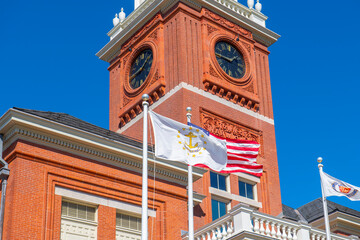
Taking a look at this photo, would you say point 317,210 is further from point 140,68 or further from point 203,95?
point 140,68

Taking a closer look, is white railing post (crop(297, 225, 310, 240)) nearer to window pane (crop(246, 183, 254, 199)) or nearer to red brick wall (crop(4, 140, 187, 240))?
red brick wall (crop(4, 140, 187, 240))

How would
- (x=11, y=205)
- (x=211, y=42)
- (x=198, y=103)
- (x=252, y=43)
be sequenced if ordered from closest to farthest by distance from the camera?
(x=11, y=205), (x=198, y=103), (x=211, y=42), (x=252, y=43)

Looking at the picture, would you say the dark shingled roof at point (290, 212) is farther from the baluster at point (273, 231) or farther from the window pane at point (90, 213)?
the window pane at point (90, 213)

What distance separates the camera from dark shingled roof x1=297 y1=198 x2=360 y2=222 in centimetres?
3489

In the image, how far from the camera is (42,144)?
2125 cm

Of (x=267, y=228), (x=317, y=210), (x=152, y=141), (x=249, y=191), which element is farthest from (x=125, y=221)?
(x=317, y=210)

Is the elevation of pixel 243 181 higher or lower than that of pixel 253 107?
lower

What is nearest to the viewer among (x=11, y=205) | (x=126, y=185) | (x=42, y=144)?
(x=11, y=205)

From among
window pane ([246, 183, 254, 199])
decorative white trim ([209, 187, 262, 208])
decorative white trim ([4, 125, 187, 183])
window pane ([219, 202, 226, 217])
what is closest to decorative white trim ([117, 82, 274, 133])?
window pane ([246, 183, 254, 199])

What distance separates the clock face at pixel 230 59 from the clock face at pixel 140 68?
3782mm

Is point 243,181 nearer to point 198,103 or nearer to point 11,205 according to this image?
point 198,103

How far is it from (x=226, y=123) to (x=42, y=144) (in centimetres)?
1524

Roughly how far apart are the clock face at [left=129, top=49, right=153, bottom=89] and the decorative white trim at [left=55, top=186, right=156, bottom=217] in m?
15.6

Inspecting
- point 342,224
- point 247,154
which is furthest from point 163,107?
point 247,154
